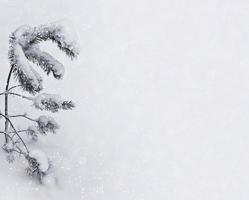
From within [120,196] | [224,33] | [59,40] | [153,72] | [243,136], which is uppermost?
[224,33]

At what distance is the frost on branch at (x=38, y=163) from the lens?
7.34 metres

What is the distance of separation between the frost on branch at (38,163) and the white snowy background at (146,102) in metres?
0.33

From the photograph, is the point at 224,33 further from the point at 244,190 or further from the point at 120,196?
the point at 120,196

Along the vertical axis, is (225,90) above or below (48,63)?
above

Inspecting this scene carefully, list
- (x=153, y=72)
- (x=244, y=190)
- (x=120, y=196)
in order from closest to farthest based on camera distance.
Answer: (x=120, y=196), (x=244, y=190), (x=153, y=72)

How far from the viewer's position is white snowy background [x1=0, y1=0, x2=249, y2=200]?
8.78 m

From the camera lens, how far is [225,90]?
37.7 ft

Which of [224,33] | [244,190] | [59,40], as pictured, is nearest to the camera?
[59,40]

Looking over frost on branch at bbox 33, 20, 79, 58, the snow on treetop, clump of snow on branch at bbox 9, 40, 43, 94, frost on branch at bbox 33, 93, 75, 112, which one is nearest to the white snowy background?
the snow on treetop

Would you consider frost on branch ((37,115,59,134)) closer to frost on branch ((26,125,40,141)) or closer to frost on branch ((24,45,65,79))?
frost on branch ((26,125,40,141))

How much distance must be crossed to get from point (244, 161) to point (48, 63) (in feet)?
18.4

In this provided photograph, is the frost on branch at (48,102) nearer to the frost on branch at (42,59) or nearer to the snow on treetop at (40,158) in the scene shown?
the frost on branch at (42,59)

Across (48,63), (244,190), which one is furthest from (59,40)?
(244,190)

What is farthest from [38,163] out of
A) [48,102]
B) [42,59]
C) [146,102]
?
[146,102]
